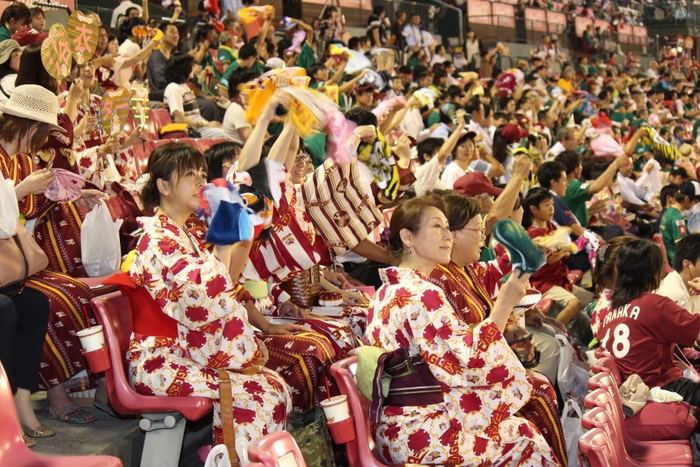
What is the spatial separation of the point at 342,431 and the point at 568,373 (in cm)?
168

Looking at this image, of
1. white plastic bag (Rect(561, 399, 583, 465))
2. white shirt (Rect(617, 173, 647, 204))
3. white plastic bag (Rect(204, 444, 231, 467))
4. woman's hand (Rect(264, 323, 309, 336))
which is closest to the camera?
white plastic bag (Rect(204, 444, 231, 467))

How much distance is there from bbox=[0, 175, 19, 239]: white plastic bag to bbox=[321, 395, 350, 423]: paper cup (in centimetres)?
112

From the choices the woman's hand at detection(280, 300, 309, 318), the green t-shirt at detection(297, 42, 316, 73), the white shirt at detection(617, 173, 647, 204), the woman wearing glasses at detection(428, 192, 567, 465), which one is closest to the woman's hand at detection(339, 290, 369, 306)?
the woman's hand at detection(280, 300, 309, 318)

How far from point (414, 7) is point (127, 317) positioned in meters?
12.6

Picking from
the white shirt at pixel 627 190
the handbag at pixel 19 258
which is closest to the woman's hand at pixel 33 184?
the handbag at pixel 19 258

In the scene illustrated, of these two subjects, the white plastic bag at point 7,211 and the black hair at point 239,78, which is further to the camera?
the black hair at point 239,78

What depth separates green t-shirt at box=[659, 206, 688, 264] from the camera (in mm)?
6500

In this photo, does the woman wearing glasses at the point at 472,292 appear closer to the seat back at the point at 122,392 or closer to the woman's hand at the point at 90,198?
the seat back at the point at 122,392

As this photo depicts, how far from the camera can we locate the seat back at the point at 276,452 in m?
1.71

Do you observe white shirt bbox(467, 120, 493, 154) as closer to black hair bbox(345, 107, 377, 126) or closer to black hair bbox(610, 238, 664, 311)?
black hair bbox(345, 107, 377, 126)

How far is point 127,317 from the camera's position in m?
2.97

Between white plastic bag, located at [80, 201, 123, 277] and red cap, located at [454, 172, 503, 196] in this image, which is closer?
white plastic bag, located at [80, 201, 123, 277]

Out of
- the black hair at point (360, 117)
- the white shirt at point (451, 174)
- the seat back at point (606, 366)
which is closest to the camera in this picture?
the seat back at point (606, 366)

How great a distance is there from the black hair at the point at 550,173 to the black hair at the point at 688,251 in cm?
154
